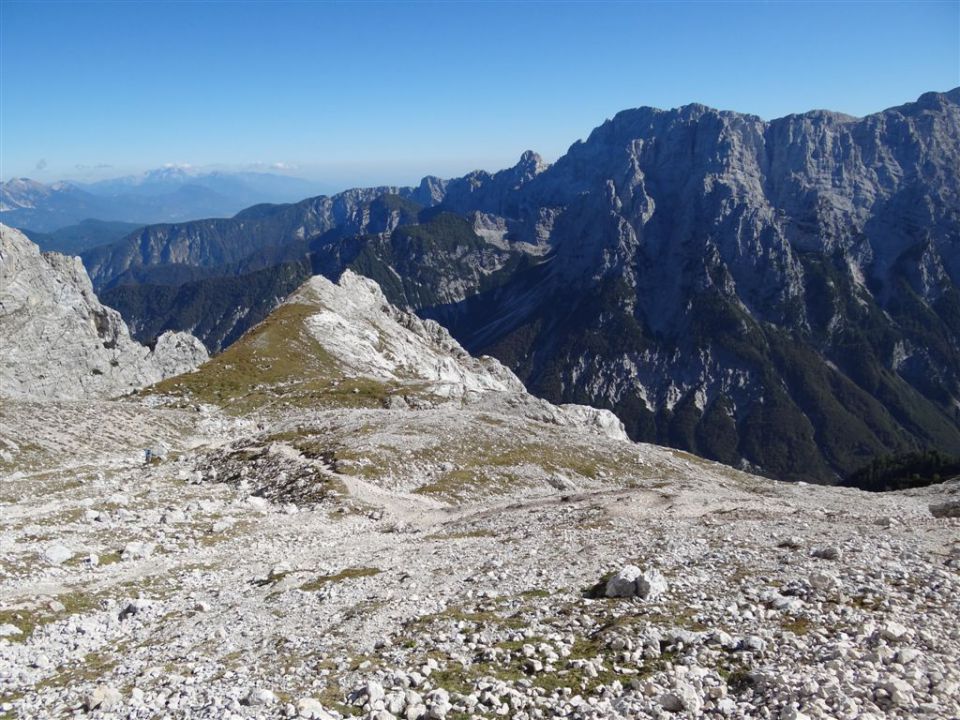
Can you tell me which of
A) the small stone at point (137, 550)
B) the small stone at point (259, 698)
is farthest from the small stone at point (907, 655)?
the small stone at point (137, 550)

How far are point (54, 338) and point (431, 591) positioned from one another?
108477 mm

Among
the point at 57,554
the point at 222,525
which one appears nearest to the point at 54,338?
the point at 222,525

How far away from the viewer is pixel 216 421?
76375 mm

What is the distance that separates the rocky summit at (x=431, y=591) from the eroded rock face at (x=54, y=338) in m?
49.6

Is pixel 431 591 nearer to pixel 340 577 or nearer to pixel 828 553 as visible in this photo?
pixel 340 577

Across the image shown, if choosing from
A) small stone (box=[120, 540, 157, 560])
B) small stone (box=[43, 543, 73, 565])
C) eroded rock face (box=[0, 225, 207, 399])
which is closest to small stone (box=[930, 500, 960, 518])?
small stone (box=[120, 540, 157, 560])

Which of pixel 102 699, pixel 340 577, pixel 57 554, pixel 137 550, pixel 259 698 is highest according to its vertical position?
pixel 259 698

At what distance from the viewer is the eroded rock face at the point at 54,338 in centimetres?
9975

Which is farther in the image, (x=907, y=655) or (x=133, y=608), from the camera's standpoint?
(x=133, y=608)

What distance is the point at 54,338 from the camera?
10538 cm

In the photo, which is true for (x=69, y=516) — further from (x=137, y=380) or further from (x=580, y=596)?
(x=137, y=380)

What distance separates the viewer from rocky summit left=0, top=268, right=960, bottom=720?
48.1 feet

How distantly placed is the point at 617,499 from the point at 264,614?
→ 2700 centimetres

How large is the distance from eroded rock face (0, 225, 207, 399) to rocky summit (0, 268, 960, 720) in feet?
163
